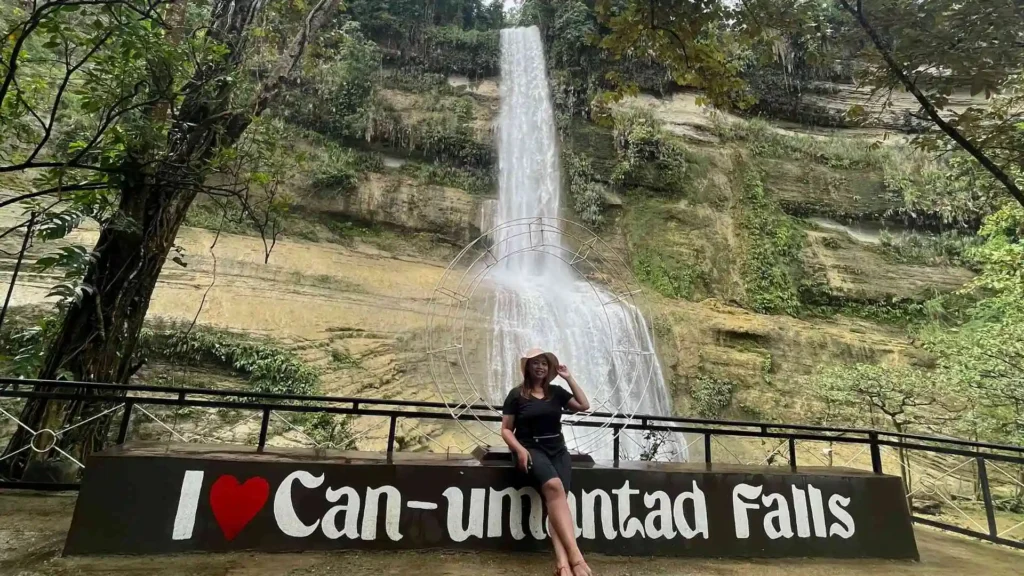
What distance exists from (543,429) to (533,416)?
107 mm

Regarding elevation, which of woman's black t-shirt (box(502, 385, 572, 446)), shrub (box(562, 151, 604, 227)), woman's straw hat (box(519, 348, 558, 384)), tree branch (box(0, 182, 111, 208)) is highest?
shrub (box(562, 151, 604, 227))

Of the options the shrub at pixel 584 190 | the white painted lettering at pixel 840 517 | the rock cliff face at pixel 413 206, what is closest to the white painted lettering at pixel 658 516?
the white painted lettering at pixel 840 517

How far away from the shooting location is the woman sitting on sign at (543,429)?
112 inches

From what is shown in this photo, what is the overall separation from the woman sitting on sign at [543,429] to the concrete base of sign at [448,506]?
34 cm

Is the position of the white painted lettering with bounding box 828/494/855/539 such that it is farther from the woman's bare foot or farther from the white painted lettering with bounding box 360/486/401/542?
the white painted lettering with bounding box 360/486/401/542

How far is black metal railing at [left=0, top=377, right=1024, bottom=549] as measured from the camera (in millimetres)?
3803

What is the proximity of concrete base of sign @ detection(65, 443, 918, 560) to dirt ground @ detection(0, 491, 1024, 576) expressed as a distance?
2.9 inches

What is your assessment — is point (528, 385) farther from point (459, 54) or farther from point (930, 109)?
point (459, 54)

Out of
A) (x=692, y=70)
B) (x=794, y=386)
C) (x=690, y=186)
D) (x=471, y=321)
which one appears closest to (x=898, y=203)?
(x=690, y=186)

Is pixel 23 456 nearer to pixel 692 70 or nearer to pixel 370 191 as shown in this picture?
pixel 692 70

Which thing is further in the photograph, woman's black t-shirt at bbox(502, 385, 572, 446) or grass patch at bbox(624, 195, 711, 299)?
grass patch at bbox(624, 195, 711, 299)

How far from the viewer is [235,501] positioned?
116 inches

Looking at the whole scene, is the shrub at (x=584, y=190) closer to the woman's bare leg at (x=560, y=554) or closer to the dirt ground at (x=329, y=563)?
the dirt ground at (x=329, y=563)

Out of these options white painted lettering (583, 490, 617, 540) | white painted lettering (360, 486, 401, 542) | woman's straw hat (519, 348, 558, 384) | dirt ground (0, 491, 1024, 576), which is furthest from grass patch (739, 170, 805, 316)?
white painted lettering (360, 486, 401, 542)
